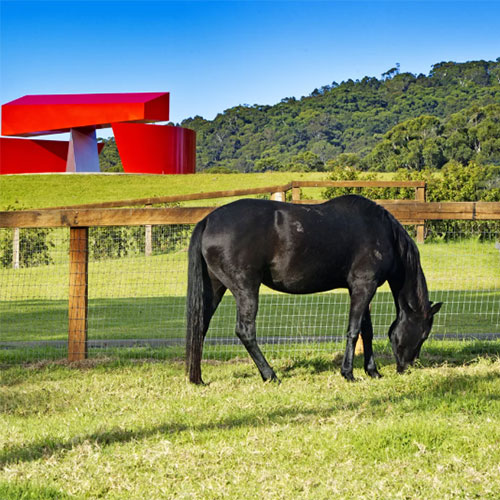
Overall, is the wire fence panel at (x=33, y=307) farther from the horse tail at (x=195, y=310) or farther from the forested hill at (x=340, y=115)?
the forested hill at (x=340, y=115)

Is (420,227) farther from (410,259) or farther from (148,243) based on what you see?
(410,259)

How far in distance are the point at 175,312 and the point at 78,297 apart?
12.0 ft

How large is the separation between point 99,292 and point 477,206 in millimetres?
8083

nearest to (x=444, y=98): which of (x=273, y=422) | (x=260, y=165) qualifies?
(x=260, y=165)

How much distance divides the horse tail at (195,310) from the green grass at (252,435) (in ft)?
0.58

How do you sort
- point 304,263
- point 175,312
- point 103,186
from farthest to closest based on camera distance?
point 103,186 < point 175,312 < point 304,263

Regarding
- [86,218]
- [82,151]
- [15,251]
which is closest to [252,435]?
[86,218]

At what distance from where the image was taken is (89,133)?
36.4 metres

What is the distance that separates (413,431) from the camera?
3.89 metres

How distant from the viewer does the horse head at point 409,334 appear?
581cm

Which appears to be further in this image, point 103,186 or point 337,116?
point 337,116

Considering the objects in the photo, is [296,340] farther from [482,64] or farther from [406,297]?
[482,64]

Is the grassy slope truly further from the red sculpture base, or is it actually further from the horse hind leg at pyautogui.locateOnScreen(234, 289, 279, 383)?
the horse hind leg at pyautogui.locateOnScreen(234, 289, 279, 383)

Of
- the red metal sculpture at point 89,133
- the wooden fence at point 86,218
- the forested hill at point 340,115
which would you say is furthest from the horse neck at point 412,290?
the forested hill at point 340,115
